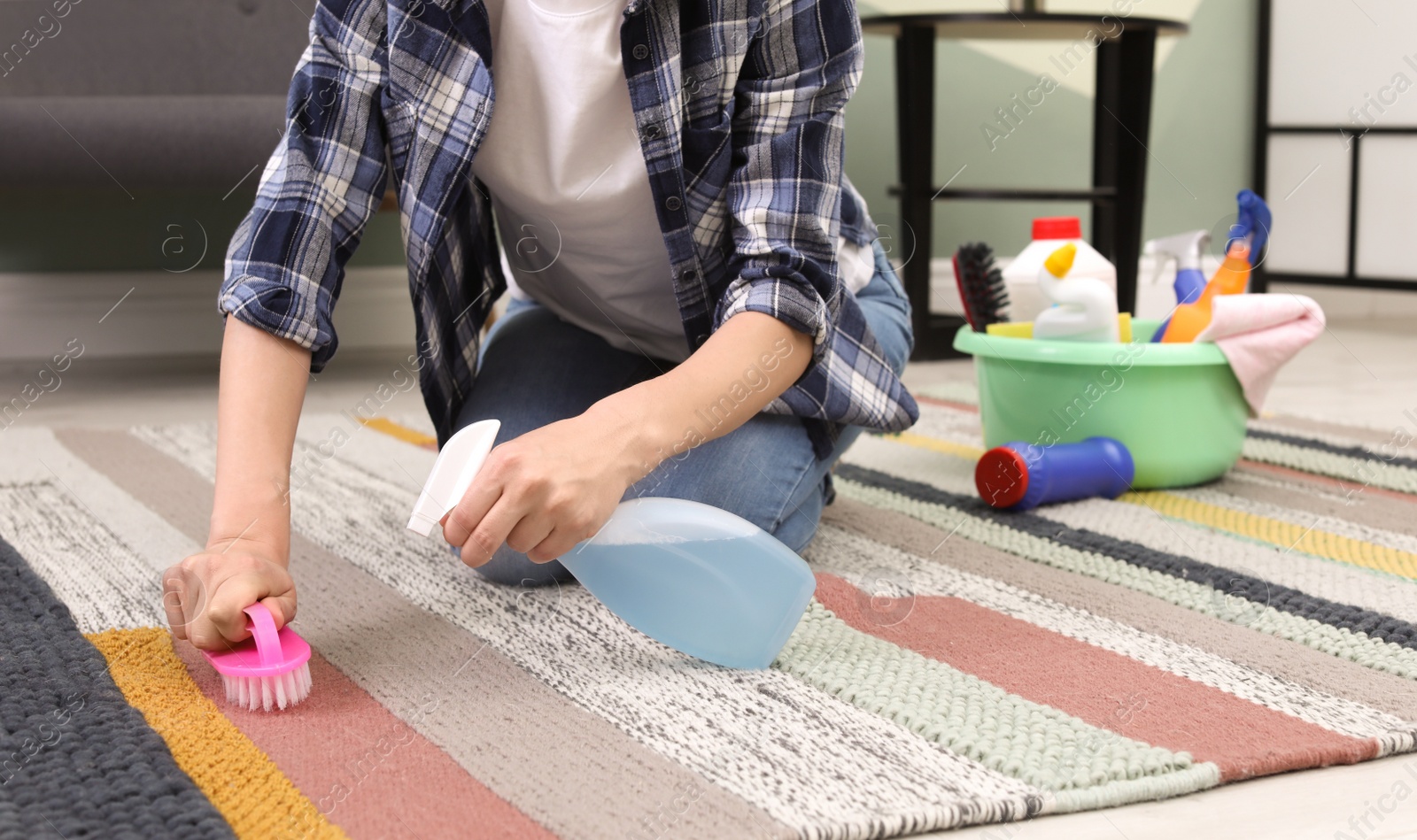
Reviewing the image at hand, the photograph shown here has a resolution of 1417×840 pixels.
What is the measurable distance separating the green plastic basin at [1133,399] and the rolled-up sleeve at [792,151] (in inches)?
14.1

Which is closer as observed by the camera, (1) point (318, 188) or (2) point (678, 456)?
(1) point (318, 188)

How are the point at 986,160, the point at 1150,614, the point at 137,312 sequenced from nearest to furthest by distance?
the point at 1150,614, the point at 137,312, the point at 986,160

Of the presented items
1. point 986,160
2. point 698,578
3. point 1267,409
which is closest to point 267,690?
point 698,578

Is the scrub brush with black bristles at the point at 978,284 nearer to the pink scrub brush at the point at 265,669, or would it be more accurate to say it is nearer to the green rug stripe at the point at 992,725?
the green rug stripe at the point at 992,725

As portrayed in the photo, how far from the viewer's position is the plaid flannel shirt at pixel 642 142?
2.28ft

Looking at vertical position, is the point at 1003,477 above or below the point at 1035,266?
below

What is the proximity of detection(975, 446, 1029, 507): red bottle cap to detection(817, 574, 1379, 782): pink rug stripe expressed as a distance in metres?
0.23

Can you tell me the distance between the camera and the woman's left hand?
0.54 metres

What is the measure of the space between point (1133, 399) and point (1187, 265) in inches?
7.4

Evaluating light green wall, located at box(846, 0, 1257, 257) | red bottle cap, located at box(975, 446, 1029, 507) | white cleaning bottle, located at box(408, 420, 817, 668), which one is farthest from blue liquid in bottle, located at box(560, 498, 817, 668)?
light green wall, located at box(846, 0, 1257, 257)

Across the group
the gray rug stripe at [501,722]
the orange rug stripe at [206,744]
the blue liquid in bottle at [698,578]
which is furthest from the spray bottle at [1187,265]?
the orange rug stripe at [206,744]

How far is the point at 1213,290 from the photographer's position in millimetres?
1055

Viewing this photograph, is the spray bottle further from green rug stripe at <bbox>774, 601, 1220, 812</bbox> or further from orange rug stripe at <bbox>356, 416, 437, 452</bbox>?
orange rug stripe at <bbox>356, 416, 437, 452</bbox>

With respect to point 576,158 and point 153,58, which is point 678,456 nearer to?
point 576,158
